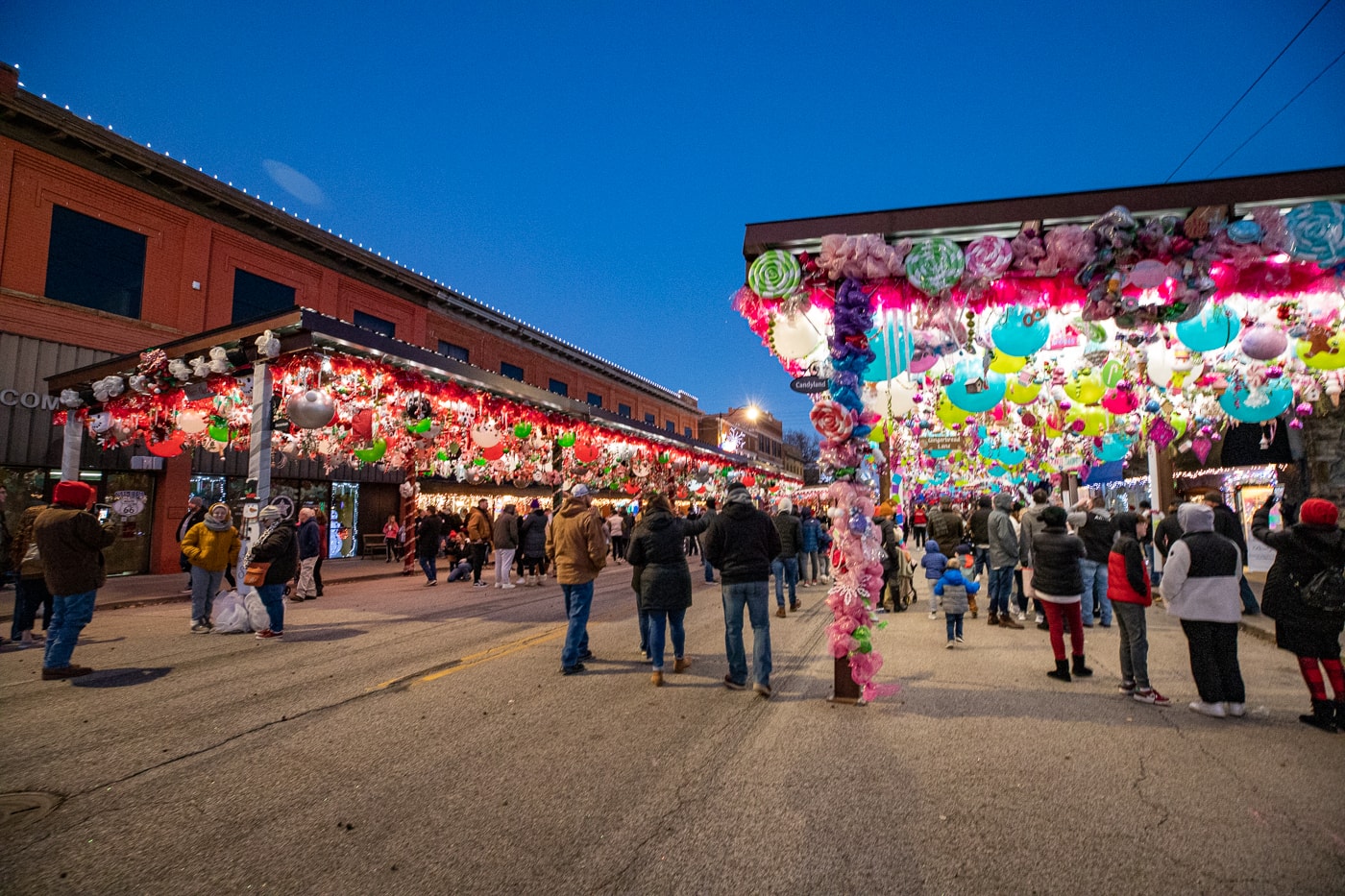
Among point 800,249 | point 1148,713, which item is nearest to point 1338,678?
point 1148,713

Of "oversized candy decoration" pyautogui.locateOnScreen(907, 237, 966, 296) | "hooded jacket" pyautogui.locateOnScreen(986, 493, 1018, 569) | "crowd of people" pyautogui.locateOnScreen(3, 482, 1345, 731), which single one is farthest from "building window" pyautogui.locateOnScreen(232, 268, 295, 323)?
"hooded jacket" pyautogui.locateOnScreen(986, 493, 1018, 569)

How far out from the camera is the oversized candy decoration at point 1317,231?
5.60 metres

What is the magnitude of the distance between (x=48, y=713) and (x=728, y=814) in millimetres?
6073

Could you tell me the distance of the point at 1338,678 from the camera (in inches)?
197

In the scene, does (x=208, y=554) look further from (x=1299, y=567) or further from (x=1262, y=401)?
(x=1262, y=401)

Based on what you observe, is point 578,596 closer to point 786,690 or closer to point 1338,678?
point 786,690

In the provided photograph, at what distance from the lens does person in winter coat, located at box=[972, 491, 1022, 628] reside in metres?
9.38

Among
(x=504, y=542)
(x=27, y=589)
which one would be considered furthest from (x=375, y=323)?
(x=27, y=589)

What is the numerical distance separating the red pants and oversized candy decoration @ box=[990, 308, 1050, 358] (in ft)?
9.35

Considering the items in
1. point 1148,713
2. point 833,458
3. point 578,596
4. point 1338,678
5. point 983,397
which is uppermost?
point 983,397

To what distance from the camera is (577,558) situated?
6.89m

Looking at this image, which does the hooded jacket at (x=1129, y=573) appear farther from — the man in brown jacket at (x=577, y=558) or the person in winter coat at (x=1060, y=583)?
the man in brown jacket at (x=577, y=558)

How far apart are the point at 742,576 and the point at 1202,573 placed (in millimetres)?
3968

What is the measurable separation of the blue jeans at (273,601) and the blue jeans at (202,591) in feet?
3.32
